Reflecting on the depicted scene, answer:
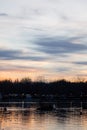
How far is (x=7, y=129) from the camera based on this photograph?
231 ft

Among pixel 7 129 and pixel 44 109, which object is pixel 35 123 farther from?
pixel 44 109

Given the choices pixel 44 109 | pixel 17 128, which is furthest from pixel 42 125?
pixel 44 109

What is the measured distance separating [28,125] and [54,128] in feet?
21.6

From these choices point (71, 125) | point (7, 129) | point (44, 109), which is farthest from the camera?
point (44, 109)

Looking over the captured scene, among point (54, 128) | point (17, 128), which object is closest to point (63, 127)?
point (54, 128)

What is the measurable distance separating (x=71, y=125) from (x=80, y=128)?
5344mm

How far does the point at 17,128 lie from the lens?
72.3 meters

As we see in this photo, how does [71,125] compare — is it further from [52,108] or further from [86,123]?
[52,108]

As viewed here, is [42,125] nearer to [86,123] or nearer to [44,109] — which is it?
[86,123]

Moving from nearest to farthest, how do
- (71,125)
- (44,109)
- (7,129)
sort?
(7,129) < (71,125) < (44,109)

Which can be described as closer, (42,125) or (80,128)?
(80,128)

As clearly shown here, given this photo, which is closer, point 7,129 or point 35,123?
point 7,129

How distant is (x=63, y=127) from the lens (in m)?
74.6

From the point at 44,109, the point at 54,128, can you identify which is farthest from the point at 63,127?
the point at 44,109
